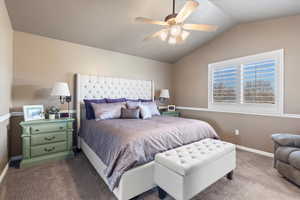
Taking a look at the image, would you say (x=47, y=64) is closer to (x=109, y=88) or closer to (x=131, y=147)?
(x=109, y=88)

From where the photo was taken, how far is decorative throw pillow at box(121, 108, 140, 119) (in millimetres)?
2930

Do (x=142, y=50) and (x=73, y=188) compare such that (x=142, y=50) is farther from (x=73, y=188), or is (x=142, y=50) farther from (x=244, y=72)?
(x=73, y=188)

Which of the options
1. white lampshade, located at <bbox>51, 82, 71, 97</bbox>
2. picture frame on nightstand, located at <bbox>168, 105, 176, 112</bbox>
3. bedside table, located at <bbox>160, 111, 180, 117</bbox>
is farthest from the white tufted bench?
picture frame on nightstand, located at <bbox>168, 105, 176, 112</bbox>

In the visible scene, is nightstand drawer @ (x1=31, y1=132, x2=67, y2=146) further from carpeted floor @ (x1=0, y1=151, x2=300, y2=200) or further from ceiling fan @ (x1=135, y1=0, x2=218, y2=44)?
ceiling fan @ (x1=135, y1=0, x2=218, y2=44)

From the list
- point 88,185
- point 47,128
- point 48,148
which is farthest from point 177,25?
point 48,148

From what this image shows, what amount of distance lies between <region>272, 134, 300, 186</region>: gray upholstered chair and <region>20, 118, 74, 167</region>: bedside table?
354 centimetres

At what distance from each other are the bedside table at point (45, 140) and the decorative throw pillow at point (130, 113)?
104cm

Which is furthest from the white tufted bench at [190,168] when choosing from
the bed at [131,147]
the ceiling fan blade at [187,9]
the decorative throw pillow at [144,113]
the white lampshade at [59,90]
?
the white lampshade at [59,90]

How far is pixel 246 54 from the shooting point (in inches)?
126

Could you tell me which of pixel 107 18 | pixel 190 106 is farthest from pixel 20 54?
pixel 190 106

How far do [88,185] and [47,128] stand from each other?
4.43ft

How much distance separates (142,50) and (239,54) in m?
2.41

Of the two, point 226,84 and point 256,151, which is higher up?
point 226,84

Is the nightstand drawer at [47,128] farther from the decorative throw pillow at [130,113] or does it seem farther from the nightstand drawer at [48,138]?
the decorative throw pillow at [130,113]
